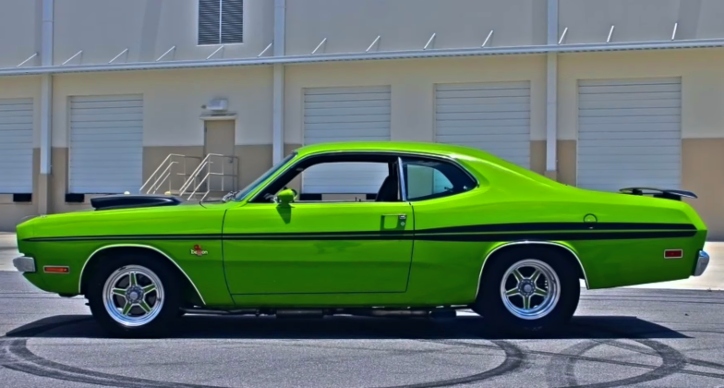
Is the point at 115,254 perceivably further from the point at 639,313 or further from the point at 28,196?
the point at 28,196

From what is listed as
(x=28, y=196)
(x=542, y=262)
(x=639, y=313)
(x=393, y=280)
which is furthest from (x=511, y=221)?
(x=28, y=196)

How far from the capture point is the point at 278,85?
20.9 meters

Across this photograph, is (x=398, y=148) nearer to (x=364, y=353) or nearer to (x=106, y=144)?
(x=364, y=353)

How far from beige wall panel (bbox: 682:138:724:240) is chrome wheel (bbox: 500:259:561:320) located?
41.8 feet

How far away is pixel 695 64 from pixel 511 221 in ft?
44.1

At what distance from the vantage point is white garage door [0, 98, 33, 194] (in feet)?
75.5

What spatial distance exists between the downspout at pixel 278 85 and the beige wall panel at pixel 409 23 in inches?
6.9

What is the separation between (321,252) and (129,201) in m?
1.88

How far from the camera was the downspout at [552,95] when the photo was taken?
19.3 meters

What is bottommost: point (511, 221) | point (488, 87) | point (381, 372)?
point (381, 372)

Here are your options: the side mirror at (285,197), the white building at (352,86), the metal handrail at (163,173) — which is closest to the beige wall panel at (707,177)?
the white building at (352,86)

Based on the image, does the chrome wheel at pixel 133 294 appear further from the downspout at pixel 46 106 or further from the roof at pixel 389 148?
the downspout at pixel 46 106

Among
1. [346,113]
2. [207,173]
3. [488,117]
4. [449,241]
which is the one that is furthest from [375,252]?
[207,173]

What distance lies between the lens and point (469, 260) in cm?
712
